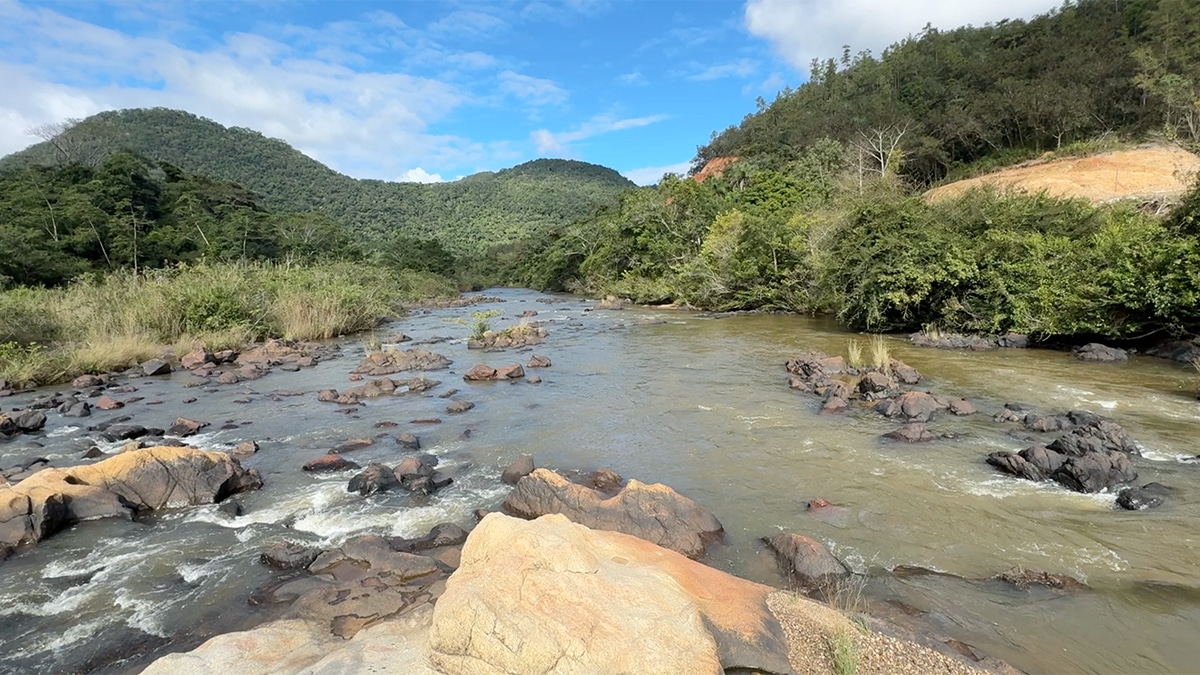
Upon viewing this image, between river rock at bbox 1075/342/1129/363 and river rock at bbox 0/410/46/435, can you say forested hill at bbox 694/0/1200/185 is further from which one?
river rock at bbox 0/410/46/435

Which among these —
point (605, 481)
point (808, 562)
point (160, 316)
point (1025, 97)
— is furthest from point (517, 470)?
point (1025, 97)

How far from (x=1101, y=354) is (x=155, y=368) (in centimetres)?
2432

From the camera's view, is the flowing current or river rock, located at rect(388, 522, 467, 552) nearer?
the flowing current

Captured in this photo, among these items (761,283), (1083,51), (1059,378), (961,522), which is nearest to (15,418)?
(961,522)

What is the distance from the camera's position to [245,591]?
223 inches

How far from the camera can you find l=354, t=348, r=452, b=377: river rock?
1680 cm

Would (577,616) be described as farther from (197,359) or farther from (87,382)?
(197,359)

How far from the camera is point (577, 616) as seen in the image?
12.7ft

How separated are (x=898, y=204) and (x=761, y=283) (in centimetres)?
994

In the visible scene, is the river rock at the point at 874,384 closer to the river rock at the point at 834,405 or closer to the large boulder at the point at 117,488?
the river rock at the point at 834,405

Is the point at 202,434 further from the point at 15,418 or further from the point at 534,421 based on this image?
the point at 534,421

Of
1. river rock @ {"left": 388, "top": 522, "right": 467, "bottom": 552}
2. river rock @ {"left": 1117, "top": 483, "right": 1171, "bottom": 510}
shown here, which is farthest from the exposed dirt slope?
river rock @ {"left": 388, "top": 522, "right": 467, "bottom": 552}

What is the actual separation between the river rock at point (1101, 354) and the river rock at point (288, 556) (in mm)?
17178

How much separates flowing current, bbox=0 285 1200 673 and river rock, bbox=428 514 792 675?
165 cm
